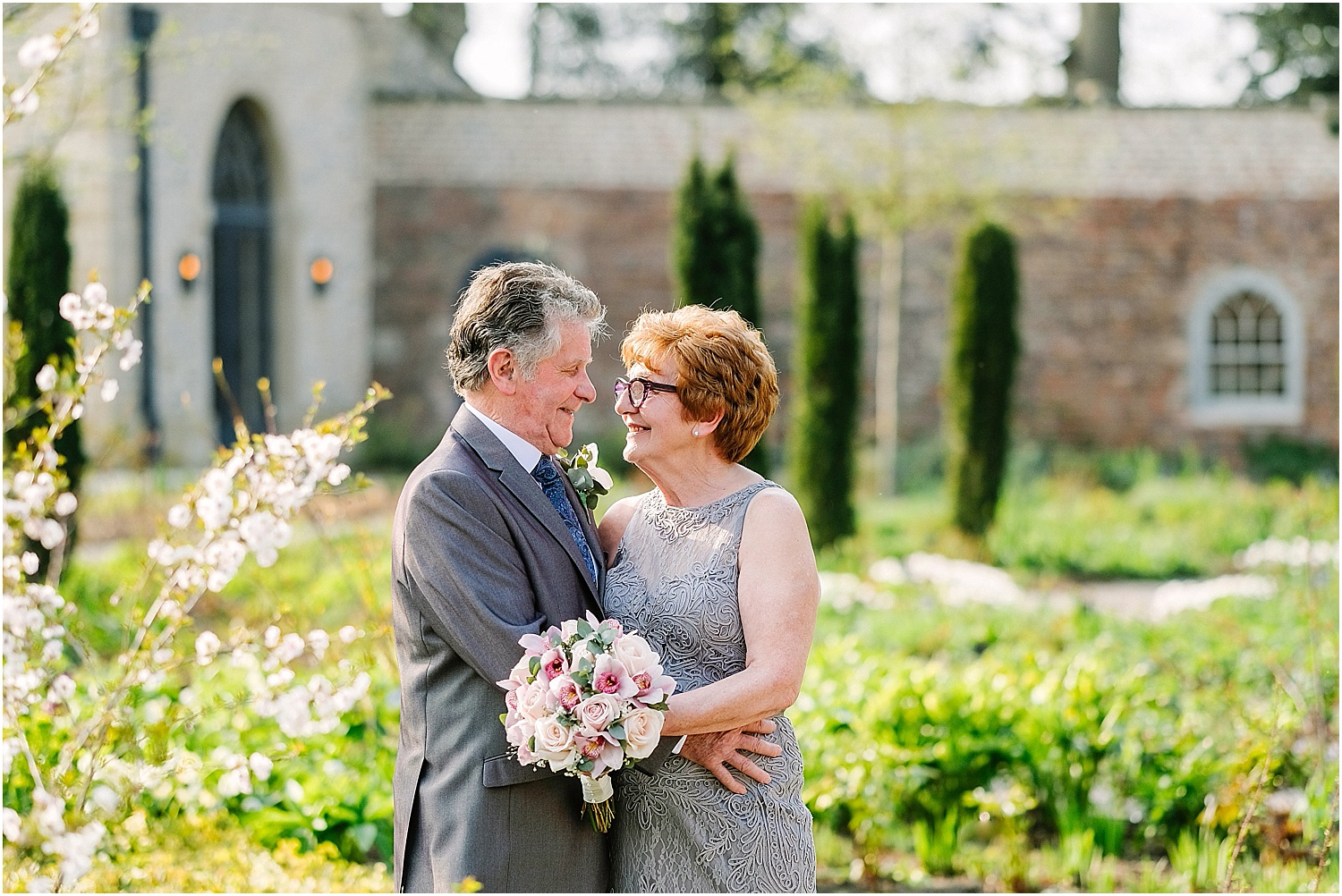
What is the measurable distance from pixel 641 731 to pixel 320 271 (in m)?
13.0

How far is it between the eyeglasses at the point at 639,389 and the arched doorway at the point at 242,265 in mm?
11872

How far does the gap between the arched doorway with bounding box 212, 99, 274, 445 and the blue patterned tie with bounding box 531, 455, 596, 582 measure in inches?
464

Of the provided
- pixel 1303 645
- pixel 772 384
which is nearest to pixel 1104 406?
pixel 1303 645

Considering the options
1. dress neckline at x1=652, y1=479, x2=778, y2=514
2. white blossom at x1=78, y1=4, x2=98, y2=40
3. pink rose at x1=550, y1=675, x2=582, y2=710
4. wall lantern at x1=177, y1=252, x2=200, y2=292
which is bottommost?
pink rose at x1=550, y1=675, x2=582, y2=710

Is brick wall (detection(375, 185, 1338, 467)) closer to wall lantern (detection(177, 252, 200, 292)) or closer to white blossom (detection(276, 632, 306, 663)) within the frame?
wall lantern (detection(177, 252, 200, 292))

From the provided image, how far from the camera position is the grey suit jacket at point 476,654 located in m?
2.39

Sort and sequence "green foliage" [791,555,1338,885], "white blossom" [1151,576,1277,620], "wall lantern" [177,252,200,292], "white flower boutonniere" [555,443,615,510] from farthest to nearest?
"wall lantern" [177,252,200,292], "white blossom" [1151,576,1277,620], "green foliage" [791,555,1338,885], "white flower boutonniere" [555,443,615,510]

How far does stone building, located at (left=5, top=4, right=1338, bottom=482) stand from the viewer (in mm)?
14430

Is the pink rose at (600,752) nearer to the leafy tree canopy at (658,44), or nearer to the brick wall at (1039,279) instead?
the brick wall at (1039,279)

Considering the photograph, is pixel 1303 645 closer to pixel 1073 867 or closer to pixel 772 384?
pixel 1073 867

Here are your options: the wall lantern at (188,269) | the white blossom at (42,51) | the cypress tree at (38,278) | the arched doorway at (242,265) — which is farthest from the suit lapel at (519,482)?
the arched doorway at (242,265)

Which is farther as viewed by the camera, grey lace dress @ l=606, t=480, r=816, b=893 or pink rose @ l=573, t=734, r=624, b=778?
grey lace dress @ l=606, t=480, r=816, b=893

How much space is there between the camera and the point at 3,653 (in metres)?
2.99

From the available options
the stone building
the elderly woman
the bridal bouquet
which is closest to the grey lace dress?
the elderly woman
